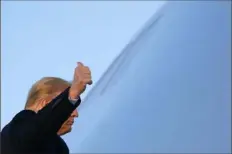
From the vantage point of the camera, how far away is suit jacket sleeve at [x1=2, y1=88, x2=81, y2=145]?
626 mm

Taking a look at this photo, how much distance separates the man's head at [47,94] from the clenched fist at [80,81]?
0.20 feet

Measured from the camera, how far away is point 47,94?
0.71 meters

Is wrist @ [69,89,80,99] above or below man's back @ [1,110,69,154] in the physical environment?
above

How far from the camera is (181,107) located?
2.07 m

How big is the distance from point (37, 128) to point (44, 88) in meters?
0.10

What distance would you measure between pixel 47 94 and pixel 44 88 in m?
0.01

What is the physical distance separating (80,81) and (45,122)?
6 cm

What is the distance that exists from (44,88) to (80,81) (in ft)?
0.32

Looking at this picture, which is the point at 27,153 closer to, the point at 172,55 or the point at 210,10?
the point at 172,55

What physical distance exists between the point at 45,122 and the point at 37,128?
0.04 feet

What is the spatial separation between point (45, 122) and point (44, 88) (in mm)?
98

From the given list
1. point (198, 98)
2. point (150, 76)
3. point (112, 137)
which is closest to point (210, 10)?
point (150, 76)

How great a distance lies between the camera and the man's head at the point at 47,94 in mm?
696

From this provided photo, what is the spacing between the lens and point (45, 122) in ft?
2.05
